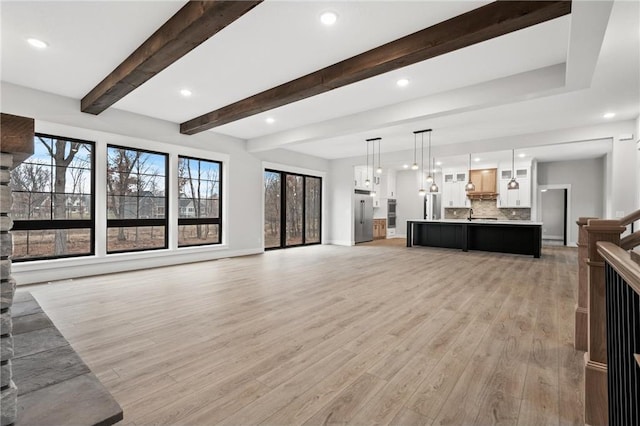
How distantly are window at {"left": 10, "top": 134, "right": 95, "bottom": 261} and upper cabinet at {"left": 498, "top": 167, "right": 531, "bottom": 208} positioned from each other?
35.0ft

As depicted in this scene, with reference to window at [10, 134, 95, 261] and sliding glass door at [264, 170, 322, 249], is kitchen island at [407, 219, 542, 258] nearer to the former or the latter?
sliding glass door at [264, 170, 322, 249]

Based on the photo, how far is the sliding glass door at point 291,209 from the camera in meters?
8.46

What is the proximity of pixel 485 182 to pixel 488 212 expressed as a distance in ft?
3.77

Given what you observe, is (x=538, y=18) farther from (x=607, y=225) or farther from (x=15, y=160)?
(x=15, y=160)

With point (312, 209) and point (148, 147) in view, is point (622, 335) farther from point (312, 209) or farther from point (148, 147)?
point (312, 209)

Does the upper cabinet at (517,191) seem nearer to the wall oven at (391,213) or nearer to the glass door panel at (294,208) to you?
the wall oven at (391,213)

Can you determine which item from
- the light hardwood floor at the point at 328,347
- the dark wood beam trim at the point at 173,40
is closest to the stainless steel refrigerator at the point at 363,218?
the light hardwood floor at the point at 328,347

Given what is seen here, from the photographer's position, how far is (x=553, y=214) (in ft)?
34.6

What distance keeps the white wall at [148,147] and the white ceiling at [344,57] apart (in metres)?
0.27

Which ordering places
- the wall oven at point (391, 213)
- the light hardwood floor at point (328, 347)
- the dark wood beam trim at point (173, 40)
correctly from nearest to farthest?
the light hardwood floor at point (328, 347) < the dark wood beam trim at point (173, 40) < the wall oven at point (391, 213)

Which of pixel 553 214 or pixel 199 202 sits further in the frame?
pixel 553 214

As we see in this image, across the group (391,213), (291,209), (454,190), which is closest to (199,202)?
(291,209)

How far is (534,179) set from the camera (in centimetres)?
992

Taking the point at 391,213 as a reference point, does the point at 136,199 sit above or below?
above
